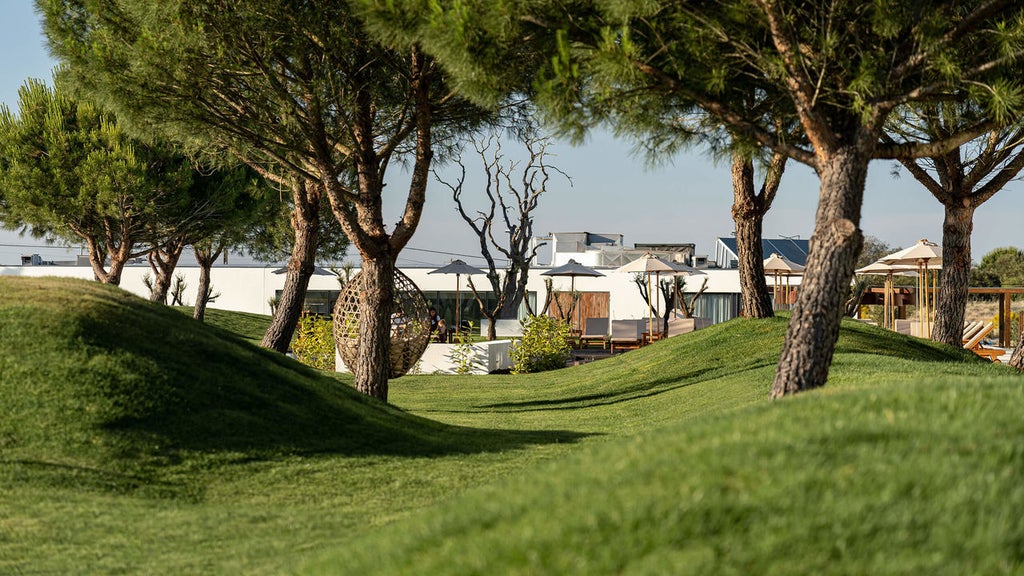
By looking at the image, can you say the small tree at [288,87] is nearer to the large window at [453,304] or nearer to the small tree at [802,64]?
the small tree at [802,64]

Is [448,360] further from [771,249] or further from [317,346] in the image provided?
[771,249]

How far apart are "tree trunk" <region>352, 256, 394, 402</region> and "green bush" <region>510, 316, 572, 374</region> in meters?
7.92

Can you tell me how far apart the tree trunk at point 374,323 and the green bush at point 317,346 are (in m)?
7.46

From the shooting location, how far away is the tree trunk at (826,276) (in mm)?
7281

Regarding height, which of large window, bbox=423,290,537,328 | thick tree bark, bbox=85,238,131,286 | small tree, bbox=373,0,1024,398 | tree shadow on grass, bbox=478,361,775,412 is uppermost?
small tree, bbox=373,0,1024,398

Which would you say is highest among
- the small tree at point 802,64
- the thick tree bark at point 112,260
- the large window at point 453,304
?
the small tree at point 802,64

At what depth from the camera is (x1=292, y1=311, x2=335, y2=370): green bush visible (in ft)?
60.8

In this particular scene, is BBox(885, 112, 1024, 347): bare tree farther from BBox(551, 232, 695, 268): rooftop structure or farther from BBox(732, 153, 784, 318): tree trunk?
BBox(551, 232, 695, 268): rooftop structure

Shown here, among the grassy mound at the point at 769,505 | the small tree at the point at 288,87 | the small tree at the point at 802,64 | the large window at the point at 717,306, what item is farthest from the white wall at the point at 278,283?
the grassy mound at the point at 769,505

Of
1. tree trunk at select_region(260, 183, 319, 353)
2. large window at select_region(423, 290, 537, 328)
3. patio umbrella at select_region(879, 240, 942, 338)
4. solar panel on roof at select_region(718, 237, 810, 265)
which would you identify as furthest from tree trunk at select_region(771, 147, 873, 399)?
solar panel on roof at select_region(718, 237, 810, 265)

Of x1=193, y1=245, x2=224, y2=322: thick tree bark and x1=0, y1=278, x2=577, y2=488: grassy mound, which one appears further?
x1=193, y1=245, x2=224, y2=322: thick tree bark

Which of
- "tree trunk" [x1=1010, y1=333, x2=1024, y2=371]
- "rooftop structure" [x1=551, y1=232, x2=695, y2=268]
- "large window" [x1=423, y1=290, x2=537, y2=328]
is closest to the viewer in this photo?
"tree trunk" [x1=1010, y1=333, x2=1024, y2=371]

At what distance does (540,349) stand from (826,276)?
1198cm

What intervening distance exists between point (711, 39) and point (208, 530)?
5.45 meters
